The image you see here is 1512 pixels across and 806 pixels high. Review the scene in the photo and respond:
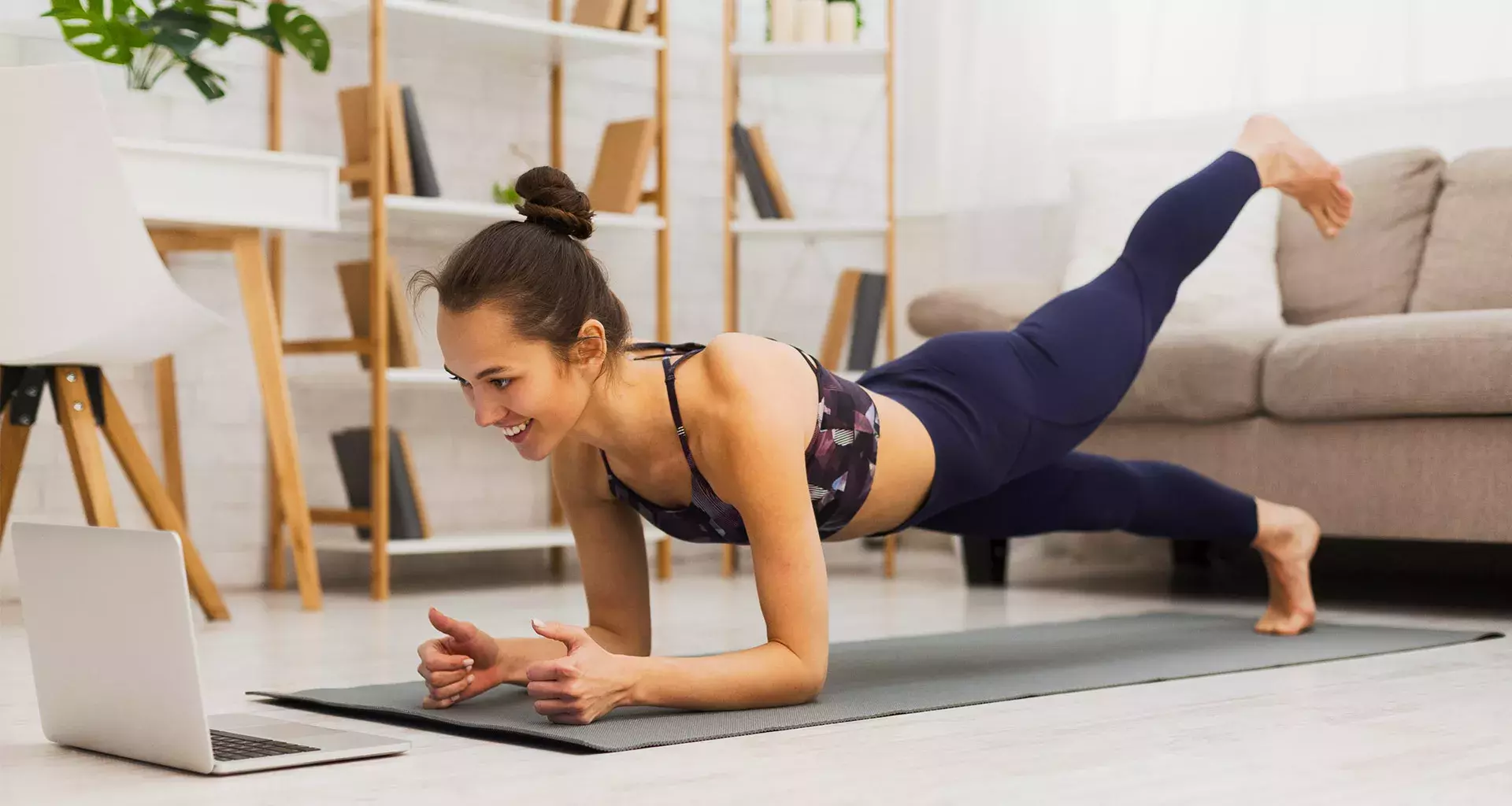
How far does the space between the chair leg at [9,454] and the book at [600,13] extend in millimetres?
1589

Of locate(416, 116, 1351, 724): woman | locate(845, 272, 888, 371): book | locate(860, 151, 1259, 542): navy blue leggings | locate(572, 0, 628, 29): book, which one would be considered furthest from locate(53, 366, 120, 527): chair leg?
locate(845, 272, 888, 371): book

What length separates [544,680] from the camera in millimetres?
1515

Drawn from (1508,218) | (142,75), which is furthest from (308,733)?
(1508,218)

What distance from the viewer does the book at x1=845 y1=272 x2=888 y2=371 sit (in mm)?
4047

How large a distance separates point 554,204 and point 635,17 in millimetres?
2228

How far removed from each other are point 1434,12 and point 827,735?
9.19 ft

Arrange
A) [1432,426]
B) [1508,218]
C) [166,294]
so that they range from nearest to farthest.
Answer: [166,294], [1432,426], [1508,218]

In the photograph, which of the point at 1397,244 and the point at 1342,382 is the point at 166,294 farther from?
the point at 1397,244

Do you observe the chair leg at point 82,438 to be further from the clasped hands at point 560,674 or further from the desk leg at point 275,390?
the clasped hands at point 560,674

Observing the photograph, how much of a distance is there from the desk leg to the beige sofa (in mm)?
1324

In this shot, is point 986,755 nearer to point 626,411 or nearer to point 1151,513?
point 626,411

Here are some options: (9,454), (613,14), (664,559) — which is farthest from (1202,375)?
(9,454)

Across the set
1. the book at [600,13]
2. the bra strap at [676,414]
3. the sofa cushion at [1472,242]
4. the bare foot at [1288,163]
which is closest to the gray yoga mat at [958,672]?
the bra strap at [676,414]

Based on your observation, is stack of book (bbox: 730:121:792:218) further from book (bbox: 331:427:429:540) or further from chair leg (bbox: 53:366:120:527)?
chair leg (bbox: 53:366:120:527)
